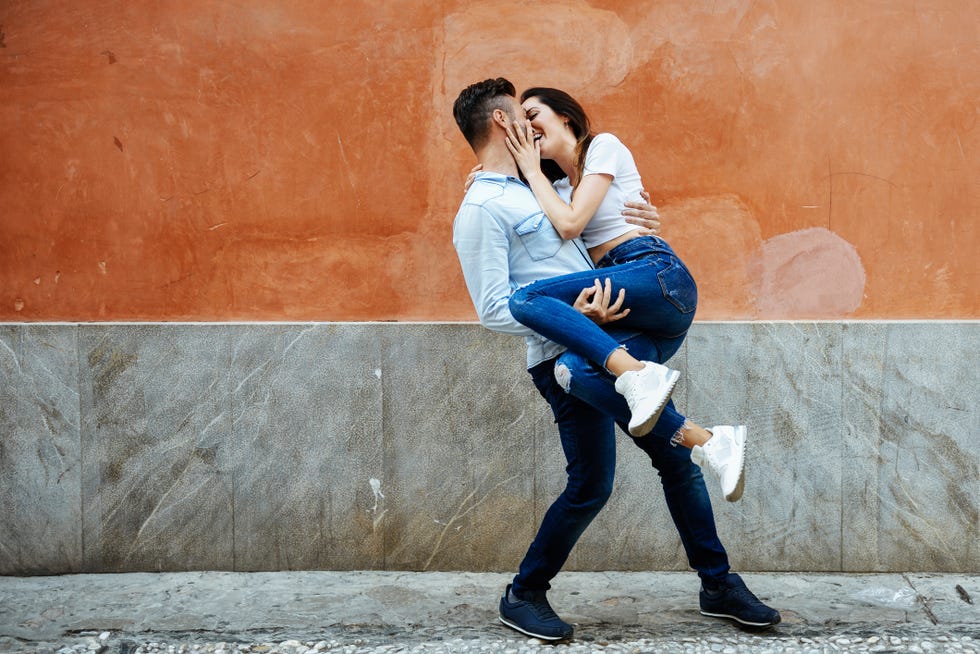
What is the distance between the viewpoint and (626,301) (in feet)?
9.76

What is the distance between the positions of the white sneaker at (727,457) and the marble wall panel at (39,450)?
273cm

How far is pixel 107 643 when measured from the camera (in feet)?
11.0

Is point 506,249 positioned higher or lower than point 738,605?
higher

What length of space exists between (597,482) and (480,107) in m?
1.34

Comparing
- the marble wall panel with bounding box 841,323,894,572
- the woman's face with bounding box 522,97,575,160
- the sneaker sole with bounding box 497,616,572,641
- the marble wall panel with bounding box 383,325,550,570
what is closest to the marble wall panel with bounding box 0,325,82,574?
the marble wall panel with bounding box 383,325,550,570

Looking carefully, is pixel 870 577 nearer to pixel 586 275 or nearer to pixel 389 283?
pixel 586 275

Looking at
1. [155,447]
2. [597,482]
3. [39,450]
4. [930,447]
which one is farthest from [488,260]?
[39,450]

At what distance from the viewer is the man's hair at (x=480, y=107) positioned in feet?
10.4

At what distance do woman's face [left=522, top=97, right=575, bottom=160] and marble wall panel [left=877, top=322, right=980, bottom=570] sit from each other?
1692 millimetres

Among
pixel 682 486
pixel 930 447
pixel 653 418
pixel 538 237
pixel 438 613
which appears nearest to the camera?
pixel 653 418

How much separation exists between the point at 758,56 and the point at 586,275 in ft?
5.50

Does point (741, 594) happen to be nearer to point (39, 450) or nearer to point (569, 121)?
point (569, 121)

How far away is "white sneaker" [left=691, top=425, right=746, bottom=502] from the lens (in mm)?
2752

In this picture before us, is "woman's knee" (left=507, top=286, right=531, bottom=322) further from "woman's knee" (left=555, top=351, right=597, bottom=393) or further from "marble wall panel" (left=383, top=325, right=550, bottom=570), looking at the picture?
"marble wall panel" (left=383, top=325, right=550, bottom=570)
